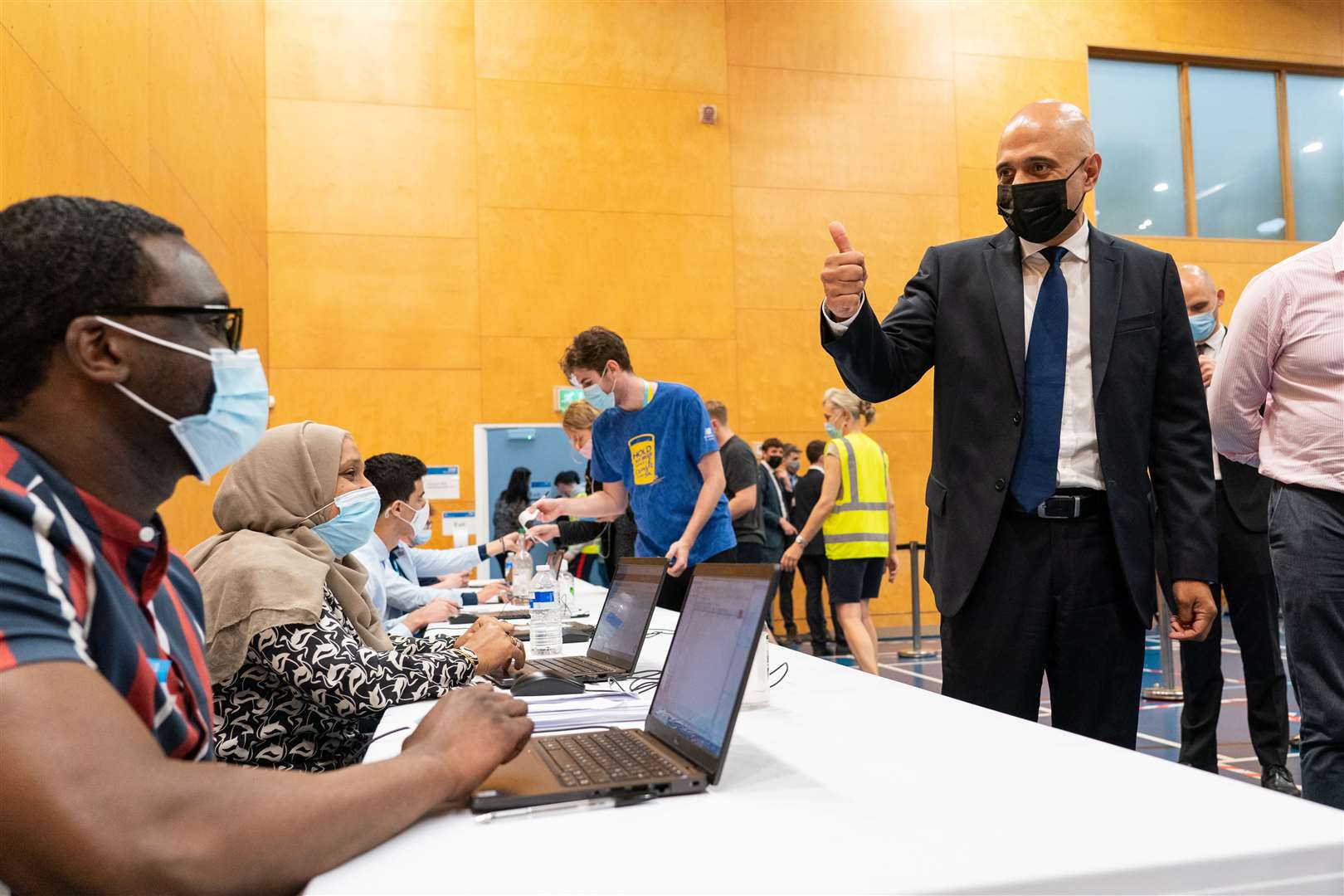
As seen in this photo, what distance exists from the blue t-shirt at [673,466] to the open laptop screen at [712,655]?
2.29 m

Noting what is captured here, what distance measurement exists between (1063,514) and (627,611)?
36.4 inches

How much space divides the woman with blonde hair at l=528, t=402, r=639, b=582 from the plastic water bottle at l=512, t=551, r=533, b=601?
4.3 inches

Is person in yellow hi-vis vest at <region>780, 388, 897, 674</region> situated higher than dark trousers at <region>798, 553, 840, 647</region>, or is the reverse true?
person in yellow hi-vis vest at <region>780, 388, 897, 674</region>

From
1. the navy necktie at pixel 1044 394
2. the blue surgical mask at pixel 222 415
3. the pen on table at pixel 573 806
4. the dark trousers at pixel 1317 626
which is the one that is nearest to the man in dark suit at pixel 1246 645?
the dark trousers at pixel 1317 626

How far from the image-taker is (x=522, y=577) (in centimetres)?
460

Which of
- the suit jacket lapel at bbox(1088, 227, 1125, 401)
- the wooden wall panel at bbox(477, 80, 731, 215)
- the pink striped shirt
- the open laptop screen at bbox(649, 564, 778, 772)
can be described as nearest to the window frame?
the wooden wall panel at bbox(477, 80, 731, 215)

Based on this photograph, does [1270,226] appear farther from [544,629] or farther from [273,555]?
[273,555]

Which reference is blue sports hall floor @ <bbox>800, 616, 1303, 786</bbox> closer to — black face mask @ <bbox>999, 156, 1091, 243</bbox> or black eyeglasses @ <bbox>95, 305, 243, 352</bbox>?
black face mask @ <bbox>999, 156, 1091, 243</bbox>

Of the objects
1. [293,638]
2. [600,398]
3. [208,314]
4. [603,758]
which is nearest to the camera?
[208,314]

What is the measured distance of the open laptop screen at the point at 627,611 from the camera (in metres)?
2.12

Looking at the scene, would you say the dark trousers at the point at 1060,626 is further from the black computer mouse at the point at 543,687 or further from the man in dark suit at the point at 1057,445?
the black computer mouse at the point at 543,687

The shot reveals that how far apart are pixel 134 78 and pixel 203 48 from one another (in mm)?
1476

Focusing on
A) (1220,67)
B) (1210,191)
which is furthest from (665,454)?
(1220,67)

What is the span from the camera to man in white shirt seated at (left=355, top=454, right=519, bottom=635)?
3.32 metres
